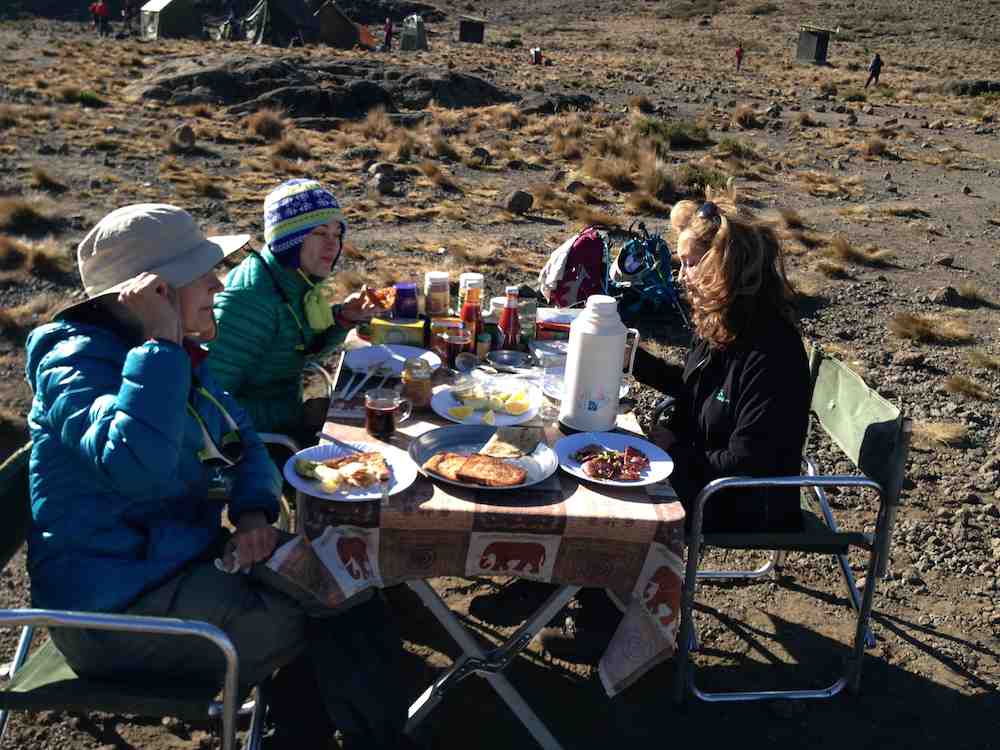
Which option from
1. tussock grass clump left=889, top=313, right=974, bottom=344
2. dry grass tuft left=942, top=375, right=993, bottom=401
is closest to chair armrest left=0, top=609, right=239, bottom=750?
dry grass tuft left=942, top=375, right=993, bottom=401

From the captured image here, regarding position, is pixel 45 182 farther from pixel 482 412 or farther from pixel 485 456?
pixel 485 456

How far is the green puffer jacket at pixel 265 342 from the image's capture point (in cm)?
327

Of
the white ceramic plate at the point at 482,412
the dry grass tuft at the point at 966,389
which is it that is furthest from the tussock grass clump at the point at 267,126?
the white ceramic plate at the point at 482,412

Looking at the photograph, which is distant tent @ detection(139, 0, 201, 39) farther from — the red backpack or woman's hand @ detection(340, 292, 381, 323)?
woman's hand @ detection(340, 292, 381, 323)

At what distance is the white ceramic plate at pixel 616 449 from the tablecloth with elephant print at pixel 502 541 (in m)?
0.03

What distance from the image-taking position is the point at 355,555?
2322 mm

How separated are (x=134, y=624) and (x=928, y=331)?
6671mm

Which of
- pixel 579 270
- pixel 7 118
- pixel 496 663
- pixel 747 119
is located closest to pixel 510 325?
pixel 496 663

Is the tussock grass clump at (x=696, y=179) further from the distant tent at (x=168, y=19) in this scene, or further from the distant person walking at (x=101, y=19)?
the distant person walking at (x=101, y=19)

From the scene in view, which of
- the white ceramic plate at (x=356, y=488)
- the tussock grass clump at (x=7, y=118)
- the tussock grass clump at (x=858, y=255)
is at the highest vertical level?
the white ceramic plate at (x=356, y=488)

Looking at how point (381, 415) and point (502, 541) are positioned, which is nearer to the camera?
point (502, 541)

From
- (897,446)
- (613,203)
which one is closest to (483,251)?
(613,203)

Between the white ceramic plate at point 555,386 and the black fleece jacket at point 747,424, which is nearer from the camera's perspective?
the black fleece jacket at point 747,424

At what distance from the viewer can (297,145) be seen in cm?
1453
